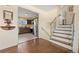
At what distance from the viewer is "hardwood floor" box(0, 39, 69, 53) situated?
6.62 ft

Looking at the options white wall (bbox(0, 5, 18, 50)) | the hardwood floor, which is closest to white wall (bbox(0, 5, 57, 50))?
white wall (bbox(0, 5, 18, 50))

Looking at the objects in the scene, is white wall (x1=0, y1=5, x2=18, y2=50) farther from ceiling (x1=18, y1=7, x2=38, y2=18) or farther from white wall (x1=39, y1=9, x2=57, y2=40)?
white wall (x1=39, y1=9, x2=57, y2=40)

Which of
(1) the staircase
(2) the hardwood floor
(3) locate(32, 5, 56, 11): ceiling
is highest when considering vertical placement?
(3) locate(32, 5, 56, 11): ceiling

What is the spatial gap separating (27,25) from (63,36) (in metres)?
0.77

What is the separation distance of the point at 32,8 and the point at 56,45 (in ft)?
2.89

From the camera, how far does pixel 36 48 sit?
2086mm

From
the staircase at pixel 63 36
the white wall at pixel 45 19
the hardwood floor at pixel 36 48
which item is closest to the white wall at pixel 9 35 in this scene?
the hardwood floor at pixel 36 48

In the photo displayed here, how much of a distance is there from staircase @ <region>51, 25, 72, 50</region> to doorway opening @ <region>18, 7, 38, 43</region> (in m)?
0.40

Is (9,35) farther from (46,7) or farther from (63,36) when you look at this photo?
(63,36)

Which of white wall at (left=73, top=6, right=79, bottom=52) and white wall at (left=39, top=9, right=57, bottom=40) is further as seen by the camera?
white wall at (left=39, top=9, right=57, bottom=40)

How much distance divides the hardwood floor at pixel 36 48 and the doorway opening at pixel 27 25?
11 cm

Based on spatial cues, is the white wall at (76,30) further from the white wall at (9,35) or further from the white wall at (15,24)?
the white wall at (9,35)

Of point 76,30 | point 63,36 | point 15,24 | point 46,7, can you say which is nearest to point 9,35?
point 15,24

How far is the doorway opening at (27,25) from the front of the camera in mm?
2086
